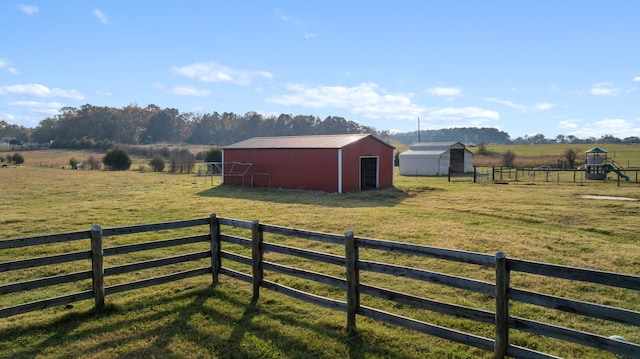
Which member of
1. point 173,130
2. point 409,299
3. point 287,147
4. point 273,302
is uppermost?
point 173,130

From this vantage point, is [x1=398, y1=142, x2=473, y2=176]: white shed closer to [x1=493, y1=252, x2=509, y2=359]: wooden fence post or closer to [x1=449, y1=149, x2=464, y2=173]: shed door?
[x1=449, y1=149, x2=464, y2=173]: shed door

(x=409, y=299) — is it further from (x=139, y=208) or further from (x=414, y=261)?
(x=139, y=208)

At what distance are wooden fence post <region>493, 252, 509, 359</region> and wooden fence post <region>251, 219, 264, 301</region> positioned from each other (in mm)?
3528

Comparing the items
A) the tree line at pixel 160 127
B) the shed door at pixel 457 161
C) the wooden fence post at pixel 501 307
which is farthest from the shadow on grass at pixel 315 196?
the tree line at pixel 160 127

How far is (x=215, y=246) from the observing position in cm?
739

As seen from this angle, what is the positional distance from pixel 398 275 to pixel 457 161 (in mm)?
45364

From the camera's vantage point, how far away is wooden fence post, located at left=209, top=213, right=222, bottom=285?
287 inches

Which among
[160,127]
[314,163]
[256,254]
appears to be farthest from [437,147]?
[160,127]

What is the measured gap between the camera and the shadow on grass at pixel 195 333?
502 cm

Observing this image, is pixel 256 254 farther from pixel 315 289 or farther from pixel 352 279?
pixel 352 279

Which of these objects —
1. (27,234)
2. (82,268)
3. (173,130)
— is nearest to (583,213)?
(82,268)

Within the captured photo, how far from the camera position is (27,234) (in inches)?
472

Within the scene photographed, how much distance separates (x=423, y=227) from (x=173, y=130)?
428 ft

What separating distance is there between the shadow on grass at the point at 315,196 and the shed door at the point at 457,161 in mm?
22854
